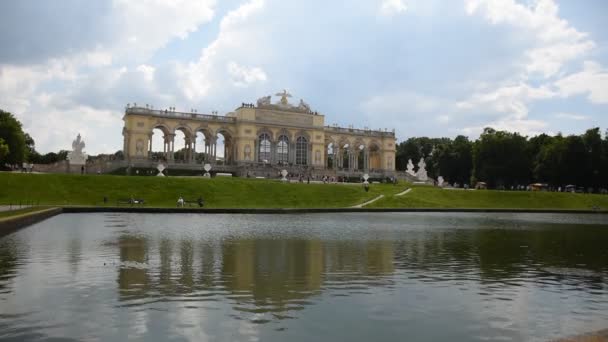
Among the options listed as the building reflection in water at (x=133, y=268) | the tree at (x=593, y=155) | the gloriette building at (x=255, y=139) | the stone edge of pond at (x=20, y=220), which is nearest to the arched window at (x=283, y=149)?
the gloriette building at (x=255, y=139)

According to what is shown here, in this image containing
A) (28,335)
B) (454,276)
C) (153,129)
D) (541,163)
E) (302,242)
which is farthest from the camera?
(541,163)

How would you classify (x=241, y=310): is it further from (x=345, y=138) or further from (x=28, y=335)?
(x=345, y=138)

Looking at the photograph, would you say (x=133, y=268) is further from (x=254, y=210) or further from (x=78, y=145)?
Answer: (x=78, y=145)

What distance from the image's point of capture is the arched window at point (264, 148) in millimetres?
86625

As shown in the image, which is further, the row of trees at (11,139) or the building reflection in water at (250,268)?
the row of trees at (11,139)

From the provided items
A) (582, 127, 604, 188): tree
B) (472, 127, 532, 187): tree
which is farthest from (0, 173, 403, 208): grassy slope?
(582, 127, 604, 188): tree

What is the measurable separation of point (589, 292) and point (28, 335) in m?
10.9

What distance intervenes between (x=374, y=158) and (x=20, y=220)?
81664 millimetres

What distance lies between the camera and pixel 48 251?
1730 cm

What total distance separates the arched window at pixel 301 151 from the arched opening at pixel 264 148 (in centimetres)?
480

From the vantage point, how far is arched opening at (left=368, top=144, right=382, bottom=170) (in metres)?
99.2

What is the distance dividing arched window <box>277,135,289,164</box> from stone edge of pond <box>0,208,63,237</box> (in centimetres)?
5698

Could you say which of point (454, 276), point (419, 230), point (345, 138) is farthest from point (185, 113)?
point (454, 276)

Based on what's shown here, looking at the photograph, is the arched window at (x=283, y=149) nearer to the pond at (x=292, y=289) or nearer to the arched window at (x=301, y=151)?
the arched window at (x=301, y=151)
